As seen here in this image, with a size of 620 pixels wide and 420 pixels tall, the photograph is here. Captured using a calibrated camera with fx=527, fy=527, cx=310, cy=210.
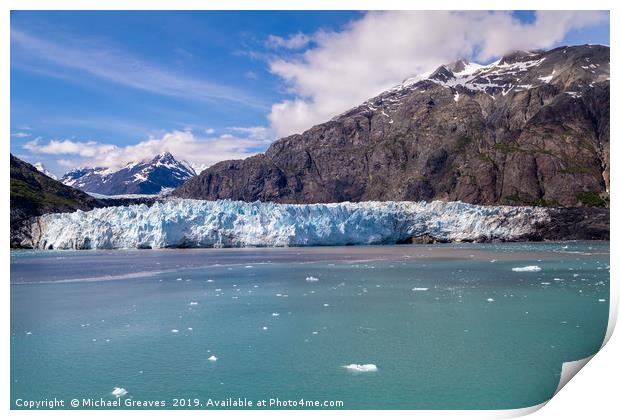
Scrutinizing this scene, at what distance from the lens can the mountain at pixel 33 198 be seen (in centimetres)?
3206

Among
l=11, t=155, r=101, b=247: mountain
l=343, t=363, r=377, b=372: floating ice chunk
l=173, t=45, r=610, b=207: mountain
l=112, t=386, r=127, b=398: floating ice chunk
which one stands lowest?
l=112, t=386, r=127, b=398: floating ice chunk

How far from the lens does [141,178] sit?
153375 millimetres

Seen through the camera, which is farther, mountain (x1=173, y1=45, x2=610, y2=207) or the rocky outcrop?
mountain (x1=173, y1=45, x2=610, y2=207)

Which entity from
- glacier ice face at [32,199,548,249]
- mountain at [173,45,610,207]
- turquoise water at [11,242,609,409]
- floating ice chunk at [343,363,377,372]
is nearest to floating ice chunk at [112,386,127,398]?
turquoise water at [11,242,609,409]

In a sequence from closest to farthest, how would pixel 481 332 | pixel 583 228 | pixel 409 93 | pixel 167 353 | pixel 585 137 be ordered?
pixel 167 353 < pixel 481 332 < pixel 583 228 < pixel 585 137 < pixel 409 93

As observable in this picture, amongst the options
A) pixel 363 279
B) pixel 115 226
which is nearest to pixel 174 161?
pixel 115 226

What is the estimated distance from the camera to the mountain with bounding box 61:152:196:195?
148m

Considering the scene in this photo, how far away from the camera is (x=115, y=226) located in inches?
1195

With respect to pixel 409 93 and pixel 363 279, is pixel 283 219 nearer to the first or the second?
pixel 363 279

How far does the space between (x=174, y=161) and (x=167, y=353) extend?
167669 millimetres

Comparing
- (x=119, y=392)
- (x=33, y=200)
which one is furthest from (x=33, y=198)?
(x=119, y=392)

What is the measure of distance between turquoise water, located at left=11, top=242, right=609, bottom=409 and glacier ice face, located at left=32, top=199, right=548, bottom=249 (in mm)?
15769

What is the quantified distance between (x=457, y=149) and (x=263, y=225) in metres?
69.3

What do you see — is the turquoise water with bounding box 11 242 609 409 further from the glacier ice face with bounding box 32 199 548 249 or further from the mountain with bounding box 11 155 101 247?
the mountain with bounding box 11 155 101 247
